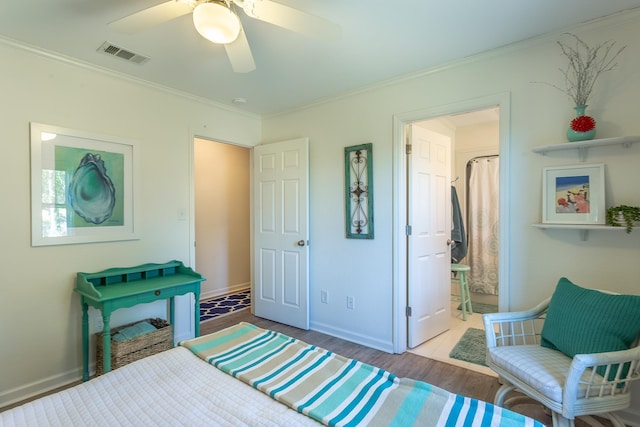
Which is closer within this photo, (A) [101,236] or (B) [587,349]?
(B) [587,349]

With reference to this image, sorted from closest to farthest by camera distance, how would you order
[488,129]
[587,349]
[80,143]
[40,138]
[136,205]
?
[587,349] → [40,138] → [80,143] → [136,205] → [488,129]

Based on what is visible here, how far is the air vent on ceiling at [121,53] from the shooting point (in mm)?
2215

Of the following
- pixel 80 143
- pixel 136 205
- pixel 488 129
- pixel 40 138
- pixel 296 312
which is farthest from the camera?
pixel 488 129

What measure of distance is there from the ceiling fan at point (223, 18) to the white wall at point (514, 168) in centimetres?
145

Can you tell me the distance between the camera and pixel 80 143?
8.05 ft

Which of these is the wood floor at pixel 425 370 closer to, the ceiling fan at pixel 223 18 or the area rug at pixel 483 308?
the area rug at pixel 483 308

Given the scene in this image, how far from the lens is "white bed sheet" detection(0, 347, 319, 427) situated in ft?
3.43

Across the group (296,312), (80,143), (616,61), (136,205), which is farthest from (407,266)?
(80,143)

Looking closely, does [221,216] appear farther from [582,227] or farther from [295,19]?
[582,227]

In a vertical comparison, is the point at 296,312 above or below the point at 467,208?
below

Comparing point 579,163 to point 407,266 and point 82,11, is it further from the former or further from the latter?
point 82,11

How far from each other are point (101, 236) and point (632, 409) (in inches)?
147

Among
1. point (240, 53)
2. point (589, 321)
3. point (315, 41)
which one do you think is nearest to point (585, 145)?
point (589, 321)

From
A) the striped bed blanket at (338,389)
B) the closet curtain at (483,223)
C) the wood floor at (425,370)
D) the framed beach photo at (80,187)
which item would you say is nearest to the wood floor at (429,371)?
the wood floor at (425,370)
